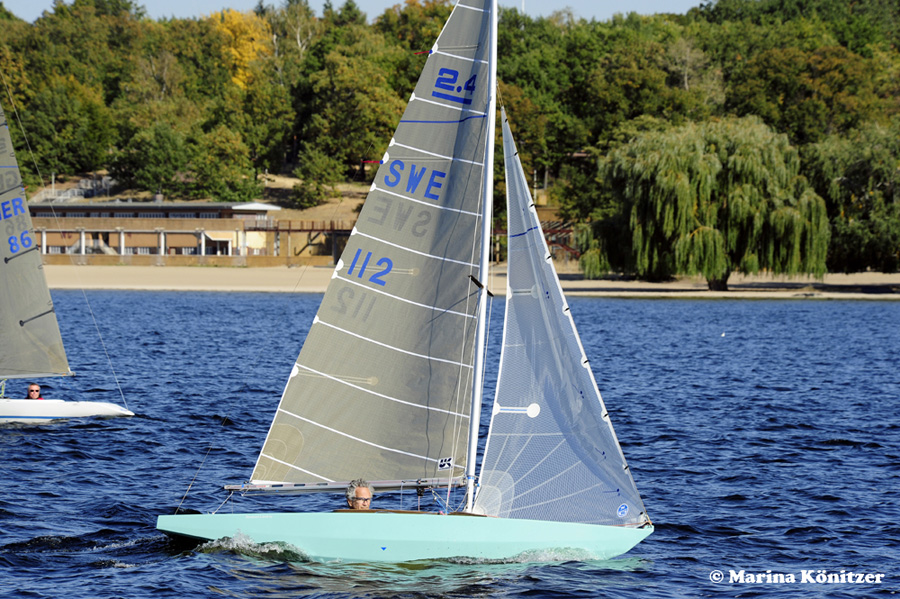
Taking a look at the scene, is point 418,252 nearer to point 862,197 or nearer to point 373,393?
point 373,393

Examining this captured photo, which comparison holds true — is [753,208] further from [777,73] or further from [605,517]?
[605,517]

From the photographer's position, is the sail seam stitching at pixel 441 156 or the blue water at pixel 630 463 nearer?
the sail seam stitching at pixel 441 156

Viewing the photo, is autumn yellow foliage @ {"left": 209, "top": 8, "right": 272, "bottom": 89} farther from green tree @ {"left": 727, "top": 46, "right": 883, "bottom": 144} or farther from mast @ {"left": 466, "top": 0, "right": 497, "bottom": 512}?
mast @ {"left": 466, "top": 0, "right": 497, "bottom": 512}

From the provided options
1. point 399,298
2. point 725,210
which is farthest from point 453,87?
point 725,210

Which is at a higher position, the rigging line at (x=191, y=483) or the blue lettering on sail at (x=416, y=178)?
the blue lettering on sail at (x=416, y=178)

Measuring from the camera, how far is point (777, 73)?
11150cm

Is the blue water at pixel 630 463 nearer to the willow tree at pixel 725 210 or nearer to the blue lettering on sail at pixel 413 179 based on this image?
the blue lettering on sail at pixel 413 179

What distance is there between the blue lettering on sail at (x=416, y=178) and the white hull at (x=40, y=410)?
14.3 meters


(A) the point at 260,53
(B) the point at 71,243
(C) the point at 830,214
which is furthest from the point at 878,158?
(A) the point at 260,53

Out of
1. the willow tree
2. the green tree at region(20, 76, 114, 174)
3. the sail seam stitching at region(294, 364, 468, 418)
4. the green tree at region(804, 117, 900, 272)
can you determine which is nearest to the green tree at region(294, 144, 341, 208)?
the green tree at region(20, 76, 114, 174)

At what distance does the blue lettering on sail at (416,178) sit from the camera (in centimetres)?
1335

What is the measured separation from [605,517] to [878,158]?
2611 inches

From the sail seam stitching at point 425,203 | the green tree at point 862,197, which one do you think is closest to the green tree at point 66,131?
the green tree at point 862,197

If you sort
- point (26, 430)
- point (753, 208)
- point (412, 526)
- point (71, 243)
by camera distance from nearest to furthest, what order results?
1. point (412, 526)
2. point (26, 430)
3. point (753, 208)
4. point (71, 243)
